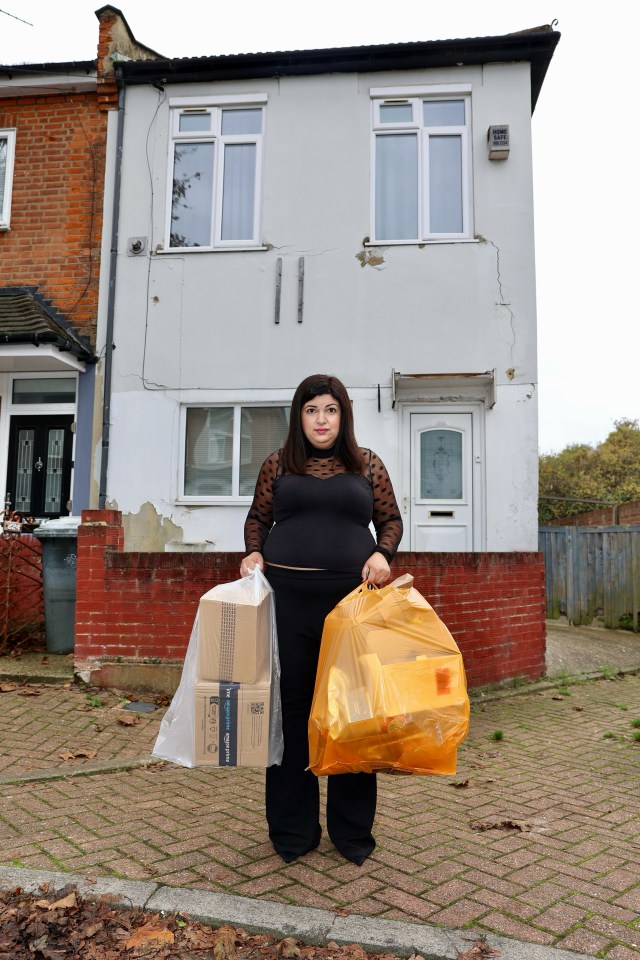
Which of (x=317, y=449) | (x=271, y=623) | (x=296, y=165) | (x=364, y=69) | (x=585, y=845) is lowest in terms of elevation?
(x=585, y=845)

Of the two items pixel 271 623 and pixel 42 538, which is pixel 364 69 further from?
pixel 271 623

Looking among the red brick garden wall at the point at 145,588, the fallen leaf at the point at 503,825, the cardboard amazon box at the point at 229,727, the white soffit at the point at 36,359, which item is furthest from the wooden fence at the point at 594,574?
the cardboard amazon box at the point at 229,727

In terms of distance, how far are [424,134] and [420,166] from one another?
37 centimetres

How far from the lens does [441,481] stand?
8242 mm

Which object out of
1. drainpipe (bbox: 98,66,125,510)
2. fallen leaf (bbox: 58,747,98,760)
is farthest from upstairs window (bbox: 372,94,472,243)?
fallen leaf (bbox: 58,747,98,760)

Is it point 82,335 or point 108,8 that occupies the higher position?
point 108,8

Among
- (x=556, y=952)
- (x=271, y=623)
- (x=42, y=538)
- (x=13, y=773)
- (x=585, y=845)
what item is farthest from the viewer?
(x=42, y=538)

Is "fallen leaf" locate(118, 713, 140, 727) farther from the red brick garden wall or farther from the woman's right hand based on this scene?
the woman's right hand

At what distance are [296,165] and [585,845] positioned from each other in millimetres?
7575

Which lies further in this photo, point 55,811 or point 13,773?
point 13,773

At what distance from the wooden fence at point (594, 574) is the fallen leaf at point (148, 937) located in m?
9.13

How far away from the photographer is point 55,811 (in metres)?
3.51

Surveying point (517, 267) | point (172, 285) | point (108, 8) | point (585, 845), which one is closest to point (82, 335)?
point (172, 285)

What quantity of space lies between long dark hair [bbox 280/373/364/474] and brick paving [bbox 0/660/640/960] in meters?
1.64
